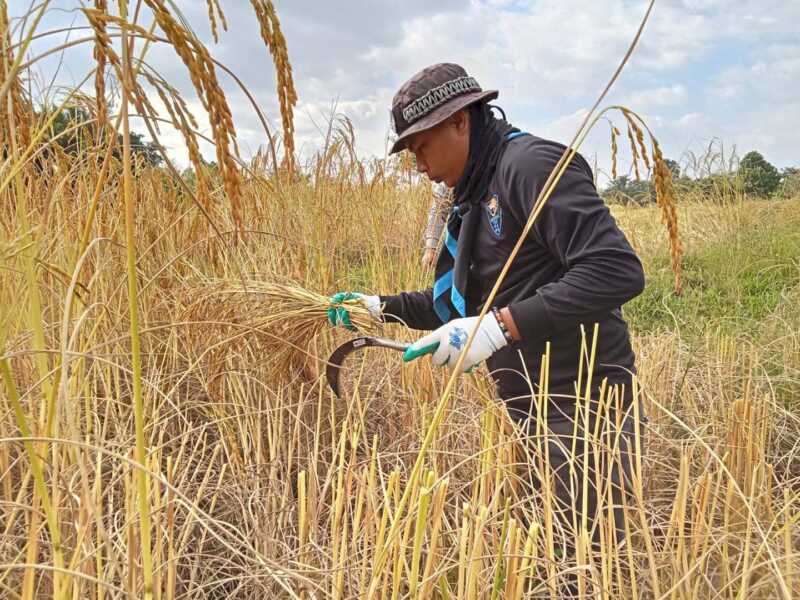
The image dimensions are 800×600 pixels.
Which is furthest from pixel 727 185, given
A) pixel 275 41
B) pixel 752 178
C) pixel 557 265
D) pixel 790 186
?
pixel 275 41

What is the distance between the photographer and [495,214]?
1.55 meters

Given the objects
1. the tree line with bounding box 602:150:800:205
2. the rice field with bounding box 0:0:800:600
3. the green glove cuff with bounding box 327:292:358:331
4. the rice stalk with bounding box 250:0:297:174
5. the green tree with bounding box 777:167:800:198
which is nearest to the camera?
the rice stalk with bounding box 250:0:297:174

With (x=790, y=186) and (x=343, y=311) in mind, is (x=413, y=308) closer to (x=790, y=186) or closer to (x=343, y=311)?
(x=343, y=311)

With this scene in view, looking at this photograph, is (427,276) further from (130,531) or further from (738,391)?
(130,531)

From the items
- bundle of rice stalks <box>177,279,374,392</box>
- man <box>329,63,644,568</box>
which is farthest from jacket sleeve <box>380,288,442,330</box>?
bundle of rice stalks <box>177,279,374,392</box>

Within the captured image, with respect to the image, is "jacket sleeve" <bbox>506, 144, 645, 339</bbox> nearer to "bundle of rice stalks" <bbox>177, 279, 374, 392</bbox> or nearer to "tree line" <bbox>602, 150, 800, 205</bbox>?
"bundle of rice stalks" <bbox>177, 279, 374, 392</bbox>

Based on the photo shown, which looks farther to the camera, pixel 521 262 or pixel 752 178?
pixel 752 178

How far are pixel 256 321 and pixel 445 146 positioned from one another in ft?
2.48

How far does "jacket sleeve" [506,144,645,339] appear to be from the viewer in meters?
1.37

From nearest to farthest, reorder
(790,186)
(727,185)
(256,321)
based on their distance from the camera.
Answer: (256,321), (727,185), (790,186)

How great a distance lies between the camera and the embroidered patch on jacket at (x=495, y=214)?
5.05 feet

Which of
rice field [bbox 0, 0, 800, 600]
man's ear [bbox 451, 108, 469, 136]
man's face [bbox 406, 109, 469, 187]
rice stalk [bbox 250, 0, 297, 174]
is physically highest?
man's ear [bbox 451, 108, 469, 136]

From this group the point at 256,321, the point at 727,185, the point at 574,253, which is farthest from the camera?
the point at 727,185

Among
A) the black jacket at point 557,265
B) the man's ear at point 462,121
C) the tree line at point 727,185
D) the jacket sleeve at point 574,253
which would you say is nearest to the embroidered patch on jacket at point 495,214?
the black jacket at point 557,265
